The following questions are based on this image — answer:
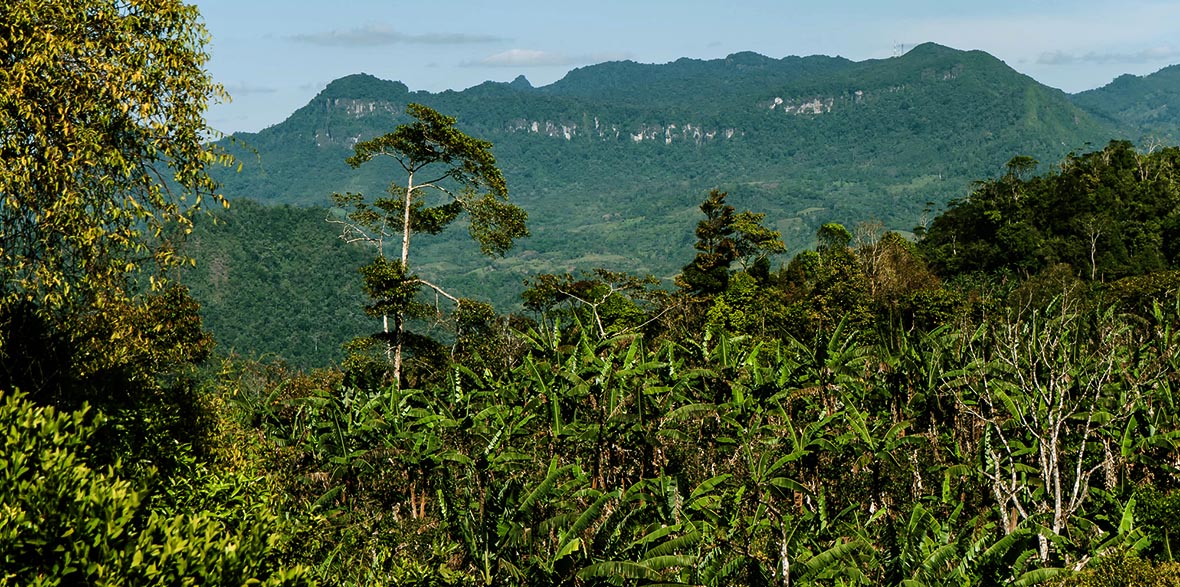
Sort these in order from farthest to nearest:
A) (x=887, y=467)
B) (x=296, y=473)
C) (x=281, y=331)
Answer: (x=281, y=331) < (x=887, y=467) < (x=296, y=473)

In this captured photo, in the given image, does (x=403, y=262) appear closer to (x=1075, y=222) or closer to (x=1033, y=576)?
(x=1033, y=576)

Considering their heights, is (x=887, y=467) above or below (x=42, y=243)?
below

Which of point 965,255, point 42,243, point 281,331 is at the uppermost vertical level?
point 42,243

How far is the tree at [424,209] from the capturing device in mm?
21125

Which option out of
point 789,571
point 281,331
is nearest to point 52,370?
point 789,571

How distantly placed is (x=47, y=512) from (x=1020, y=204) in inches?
2625

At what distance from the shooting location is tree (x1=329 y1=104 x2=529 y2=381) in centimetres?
2112

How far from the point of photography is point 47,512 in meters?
5.39

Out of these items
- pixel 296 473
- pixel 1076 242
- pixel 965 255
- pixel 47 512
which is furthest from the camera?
pixel 965 255

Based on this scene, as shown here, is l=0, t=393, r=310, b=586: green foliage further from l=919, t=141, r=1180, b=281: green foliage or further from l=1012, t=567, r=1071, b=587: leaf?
l=919, t=141, r=1180, b=281: green foliage

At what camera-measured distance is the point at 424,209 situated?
907 inches

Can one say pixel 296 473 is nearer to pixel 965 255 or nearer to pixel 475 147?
pixel 475 147

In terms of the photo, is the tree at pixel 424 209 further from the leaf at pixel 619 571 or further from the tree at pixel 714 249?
the tree at pixel 714 249

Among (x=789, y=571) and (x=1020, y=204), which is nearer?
(x=789, y=571)
